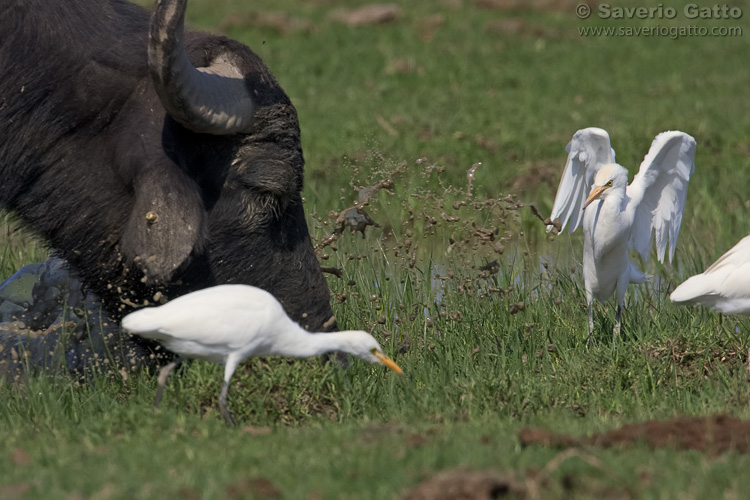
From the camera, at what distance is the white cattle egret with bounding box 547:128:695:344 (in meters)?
6.32

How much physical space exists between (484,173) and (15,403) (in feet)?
21.1

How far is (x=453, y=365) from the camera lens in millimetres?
5977

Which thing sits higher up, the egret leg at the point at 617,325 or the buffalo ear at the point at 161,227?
the buffalo ear at the point at 161,227

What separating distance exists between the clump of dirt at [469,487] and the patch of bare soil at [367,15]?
14.1 meters

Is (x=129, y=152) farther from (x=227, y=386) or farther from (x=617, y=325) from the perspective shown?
(x=617, y=325)

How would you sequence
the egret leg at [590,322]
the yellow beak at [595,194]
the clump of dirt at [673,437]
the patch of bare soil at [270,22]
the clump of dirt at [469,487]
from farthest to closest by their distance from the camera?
the patch of bare soil at [270,22] < the egret leg at [590,322] < the yellow beak at [595,194] < the clump of dirt at [673,437] < the clump of dirt at [469,487]


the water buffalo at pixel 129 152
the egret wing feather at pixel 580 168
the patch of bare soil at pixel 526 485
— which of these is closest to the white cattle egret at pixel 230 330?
the water buffalo at pixel 129 152

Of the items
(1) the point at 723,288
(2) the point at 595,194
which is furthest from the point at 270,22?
(1) the point at 723,288

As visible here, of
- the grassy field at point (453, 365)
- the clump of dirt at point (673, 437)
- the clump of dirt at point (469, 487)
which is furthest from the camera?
the clump of dirt at point (673, 437)

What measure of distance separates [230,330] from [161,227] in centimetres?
75

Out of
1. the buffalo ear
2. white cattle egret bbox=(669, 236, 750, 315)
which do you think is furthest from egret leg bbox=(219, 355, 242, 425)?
white cattle egret bbox=(669, 236, 750, 315)

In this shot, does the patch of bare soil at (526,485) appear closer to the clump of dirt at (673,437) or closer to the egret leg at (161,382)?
the clump of dirt at (673,437)

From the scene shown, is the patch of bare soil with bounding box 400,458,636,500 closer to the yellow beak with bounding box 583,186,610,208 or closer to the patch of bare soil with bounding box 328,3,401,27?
the yellow beak with bounding box 583,186,610,208

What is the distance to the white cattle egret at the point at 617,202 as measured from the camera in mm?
6316
